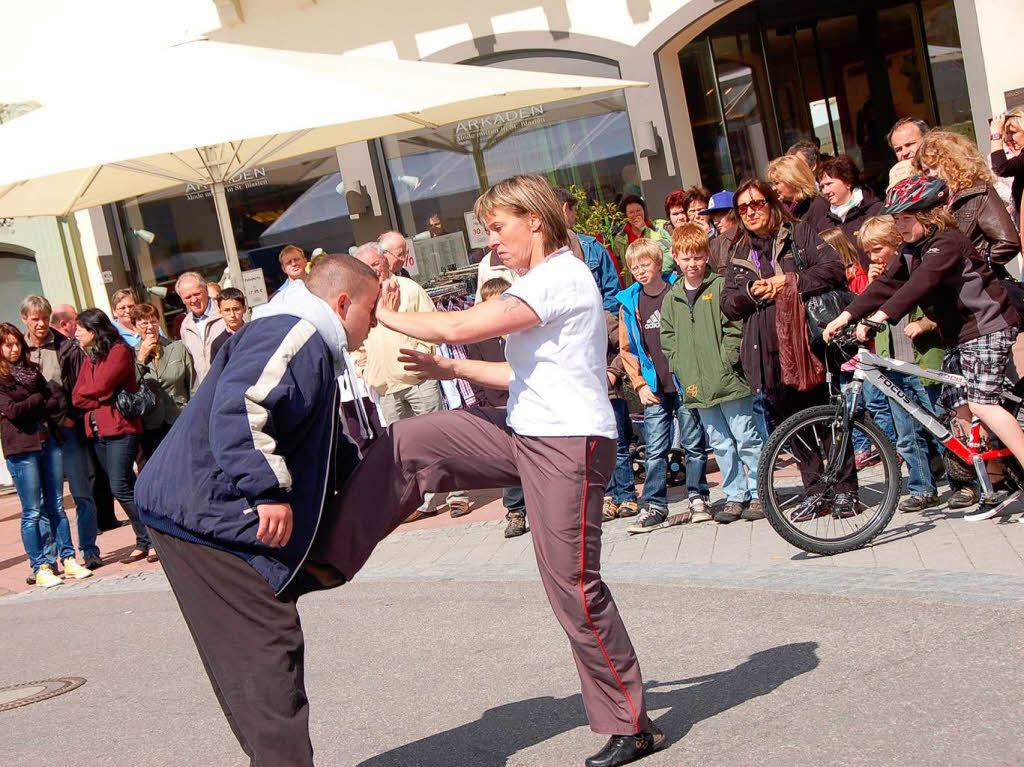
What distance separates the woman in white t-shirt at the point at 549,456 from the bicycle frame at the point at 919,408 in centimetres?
277

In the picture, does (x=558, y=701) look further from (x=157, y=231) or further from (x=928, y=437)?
(x=157, y=231)

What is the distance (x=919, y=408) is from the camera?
6.75m

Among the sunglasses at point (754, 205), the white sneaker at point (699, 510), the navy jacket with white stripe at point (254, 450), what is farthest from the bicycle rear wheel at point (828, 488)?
the navy jacket with white stripe at point (254, 450)

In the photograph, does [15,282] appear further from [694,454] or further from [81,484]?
[694,454]

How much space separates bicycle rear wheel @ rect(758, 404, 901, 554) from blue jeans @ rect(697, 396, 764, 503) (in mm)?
854

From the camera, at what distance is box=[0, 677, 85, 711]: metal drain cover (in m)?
6.51

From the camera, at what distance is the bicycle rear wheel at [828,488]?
655 centimetres

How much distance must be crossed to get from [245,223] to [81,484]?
23.9 ft

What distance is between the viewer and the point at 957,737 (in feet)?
13.2

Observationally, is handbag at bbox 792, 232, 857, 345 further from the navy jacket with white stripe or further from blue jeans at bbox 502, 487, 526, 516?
the navy jacket with white stripe

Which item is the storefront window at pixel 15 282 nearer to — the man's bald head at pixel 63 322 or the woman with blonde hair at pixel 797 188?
the man's bald head at pixel 63 322

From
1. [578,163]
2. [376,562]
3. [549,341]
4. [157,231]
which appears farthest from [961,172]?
[157,231]

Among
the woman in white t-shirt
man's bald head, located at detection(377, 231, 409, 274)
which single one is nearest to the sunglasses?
the woman in white t-shirt

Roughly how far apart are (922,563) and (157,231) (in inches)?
518
